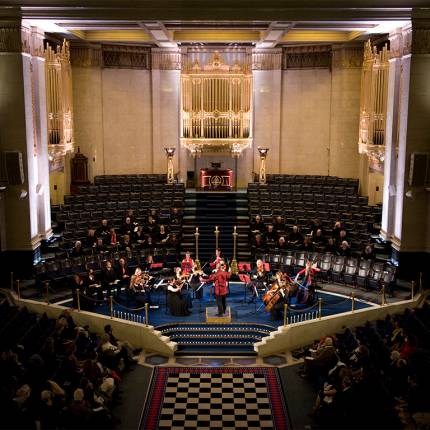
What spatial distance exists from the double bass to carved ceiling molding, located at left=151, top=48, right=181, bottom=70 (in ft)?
47.4

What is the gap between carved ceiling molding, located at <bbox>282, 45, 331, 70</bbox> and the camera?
28.1 meters

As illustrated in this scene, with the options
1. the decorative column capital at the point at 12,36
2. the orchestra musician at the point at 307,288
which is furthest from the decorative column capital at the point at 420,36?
the decorative column capital at the point at 12,36

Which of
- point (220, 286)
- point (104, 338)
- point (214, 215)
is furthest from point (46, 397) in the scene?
point (214, 215)

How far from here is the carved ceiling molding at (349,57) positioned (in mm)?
26938

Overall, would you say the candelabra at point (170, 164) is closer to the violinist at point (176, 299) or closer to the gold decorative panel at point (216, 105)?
the gold decorative panel at point (216, 105)

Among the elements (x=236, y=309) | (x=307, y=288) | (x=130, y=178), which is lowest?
(x=236, y=309)

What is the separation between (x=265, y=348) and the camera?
16359mm

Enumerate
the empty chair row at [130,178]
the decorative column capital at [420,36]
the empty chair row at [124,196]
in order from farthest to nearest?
the empty chair row at [130,178] < the empty chair row at [124,196] < the decorative column capital at [420,36]

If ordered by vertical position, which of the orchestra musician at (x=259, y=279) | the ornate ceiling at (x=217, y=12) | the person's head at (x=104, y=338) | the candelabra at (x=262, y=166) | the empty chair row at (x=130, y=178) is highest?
the ornate ceiling at (x=217, y=12)

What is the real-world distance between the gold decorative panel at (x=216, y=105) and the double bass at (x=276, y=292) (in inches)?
433

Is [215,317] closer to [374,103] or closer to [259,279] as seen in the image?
[259,279]

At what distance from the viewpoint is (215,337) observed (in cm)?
1689

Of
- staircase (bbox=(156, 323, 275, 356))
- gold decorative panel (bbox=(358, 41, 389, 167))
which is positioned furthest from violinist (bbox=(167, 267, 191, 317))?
gold decorative panel (bbox=(358, 41, 389, 167))

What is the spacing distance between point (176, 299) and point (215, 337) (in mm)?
1754
